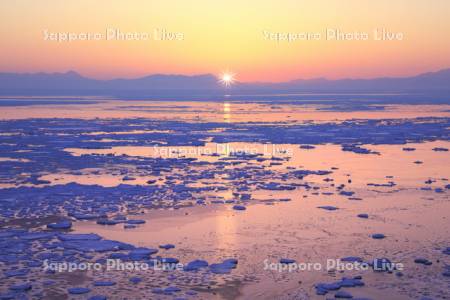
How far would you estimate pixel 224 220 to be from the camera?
1261cm

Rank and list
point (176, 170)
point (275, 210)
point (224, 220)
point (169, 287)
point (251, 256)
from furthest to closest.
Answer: point (176, 170) < point (275, 210) < point (224, 220) < point (251, 256) < point (169, 287)

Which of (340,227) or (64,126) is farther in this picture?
(64,126)

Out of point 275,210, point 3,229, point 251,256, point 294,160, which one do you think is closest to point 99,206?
point 3,229

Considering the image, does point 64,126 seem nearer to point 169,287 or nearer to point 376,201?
point 376,201

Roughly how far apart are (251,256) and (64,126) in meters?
27.1

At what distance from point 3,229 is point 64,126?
2438 centimetres

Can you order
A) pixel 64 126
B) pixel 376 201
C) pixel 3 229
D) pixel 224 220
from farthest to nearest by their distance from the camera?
pixel 64 126
pixel 376 201
pixel 224 220
pixel 3 229

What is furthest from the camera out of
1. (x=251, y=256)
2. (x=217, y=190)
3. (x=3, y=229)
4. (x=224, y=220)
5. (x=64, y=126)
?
(x=64, y=126)

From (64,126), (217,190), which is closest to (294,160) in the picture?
(217,190)

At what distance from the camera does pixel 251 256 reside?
10.0m

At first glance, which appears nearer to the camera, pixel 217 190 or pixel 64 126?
pixel 217 190

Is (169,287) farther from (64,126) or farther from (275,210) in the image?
(64,126)

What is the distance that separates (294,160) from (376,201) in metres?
7.23

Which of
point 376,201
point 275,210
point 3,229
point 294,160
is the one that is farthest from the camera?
point 294,160
